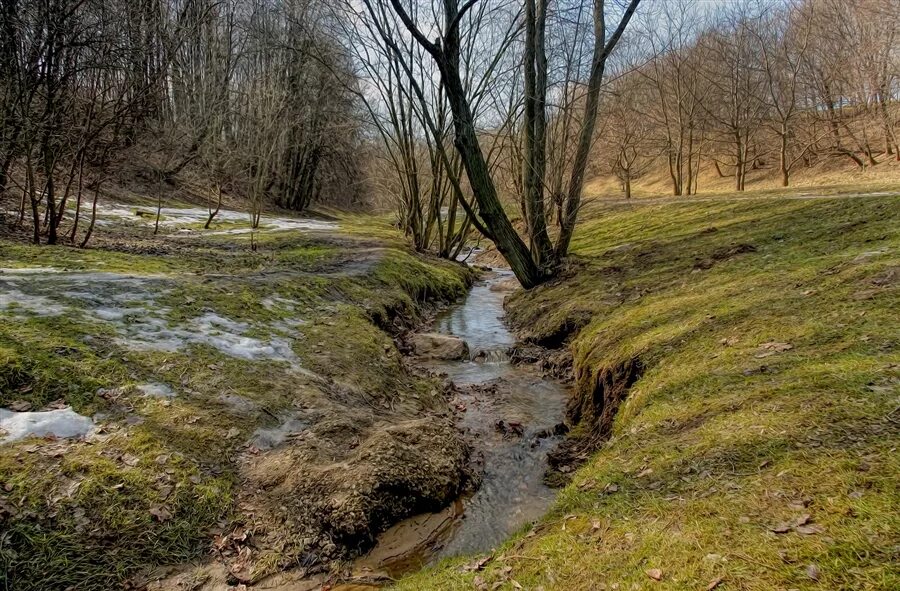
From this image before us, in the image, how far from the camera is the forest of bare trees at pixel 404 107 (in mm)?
9234

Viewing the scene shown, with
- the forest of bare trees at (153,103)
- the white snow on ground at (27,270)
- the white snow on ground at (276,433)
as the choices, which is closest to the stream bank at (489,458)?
the white snow on ground at (276,433)

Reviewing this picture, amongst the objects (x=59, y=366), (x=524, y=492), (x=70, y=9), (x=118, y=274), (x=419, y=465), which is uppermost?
(x=70, y=9)

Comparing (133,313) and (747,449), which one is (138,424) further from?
(747,449)

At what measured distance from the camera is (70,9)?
A: 8.47 metres

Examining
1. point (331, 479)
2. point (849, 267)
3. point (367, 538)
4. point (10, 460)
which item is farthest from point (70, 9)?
point (849, 267)

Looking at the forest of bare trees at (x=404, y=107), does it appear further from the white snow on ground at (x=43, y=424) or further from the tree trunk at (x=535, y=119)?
the white snow on ground at (x=43, y=424)

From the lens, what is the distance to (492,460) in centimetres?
512

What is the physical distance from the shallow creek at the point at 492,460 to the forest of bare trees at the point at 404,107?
4172 mm

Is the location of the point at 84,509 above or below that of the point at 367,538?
above

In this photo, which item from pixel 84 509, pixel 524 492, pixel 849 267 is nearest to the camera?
pixel 84 509

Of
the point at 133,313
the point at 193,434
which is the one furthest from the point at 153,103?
the point at 193,434

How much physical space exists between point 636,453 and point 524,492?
123cm

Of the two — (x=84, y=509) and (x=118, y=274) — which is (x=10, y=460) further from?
(x=118, y=274)

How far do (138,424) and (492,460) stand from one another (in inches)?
130
